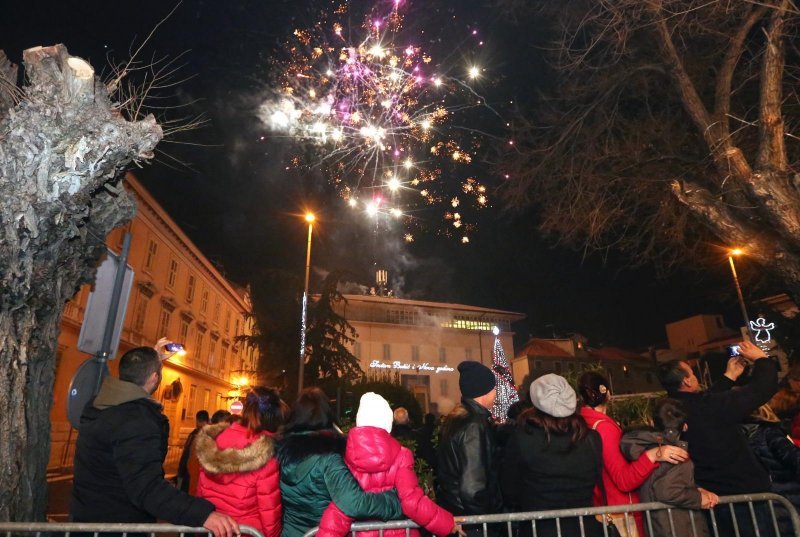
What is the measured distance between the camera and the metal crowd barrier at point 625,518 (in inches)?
113

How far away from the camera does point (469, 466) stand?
10.1 ft

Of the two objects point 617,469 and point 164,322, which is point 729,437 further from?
point 164,322

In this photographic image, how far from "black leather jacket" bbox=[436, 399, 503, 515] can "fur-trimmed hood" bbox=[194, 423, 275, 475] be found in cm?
119

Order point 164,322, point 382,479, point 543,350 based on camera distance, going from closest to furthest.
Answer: point 382,479 → point 164,322 → point 543,350

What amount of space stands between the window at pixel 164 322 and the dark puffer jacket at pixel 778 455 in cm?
2549

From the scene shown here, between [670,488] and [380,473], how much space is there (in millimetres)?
1943

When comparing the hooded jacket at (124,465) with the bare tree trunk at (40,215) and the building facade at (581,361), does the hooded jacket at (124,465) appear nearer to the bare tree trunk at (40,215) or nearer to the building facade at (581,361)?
the bare tree trunk at (40,215)

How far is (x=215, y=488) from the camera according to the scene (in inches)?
126

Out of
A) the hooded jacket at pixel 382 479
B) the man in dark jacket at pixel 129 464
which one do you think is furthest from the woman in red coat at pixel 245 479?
the hooded jacket at pixel 382 479

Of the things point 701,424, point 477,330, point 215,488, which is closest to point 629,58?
point 701,424

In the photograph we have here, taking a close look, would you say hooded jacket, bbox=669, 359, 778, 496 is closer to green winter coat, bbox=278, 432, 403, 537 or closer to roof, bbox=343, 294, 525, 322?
green winter coat, bbox=278, 432, 403, 537

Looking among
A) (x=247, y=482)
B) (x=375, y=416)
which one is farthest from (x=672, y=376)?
(x=247, y=482)

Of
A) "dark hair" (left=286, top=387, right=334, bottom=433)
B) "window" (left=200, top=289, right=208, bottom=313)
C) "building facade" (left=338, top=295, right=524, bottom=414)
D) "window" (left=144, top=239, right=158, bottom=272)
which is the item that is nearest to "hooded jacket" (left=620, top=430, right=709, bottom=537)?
"dark hair" (left=286, top=387, right=334, bottom=433)

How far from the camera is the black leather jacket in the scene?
3.05 m
